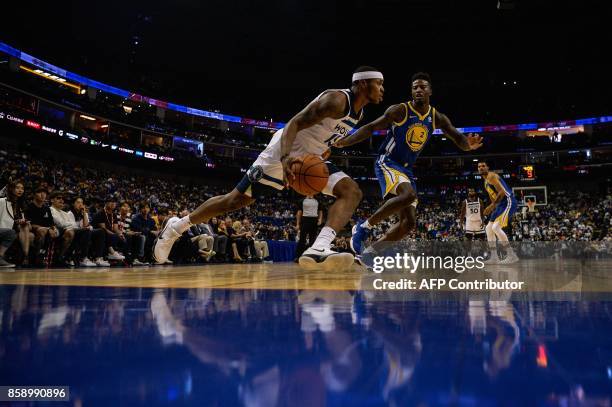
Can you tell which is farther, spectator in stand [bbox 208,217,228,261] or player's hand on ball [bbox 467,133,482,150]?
spectator in stand [bbox 208,217,228,261]

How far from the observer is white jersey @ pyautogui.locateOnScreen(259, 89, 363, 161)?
9.85 ft

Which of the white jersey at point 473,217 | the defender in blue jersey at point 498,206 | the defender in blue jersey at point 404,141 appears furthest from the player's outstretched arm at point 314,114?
the white jersey at point 473,217

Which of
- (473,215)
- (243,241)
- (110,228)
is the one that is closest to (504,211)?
(473,215)

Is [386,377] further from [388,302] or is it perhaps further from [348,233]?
[348,233]

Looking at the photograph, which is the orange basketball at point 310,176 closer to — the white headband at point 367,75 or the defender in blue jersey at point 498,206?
the white headband at point 367,75

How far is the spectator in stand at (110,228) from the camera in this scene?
6.67m

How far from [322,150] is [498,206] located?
516 cm

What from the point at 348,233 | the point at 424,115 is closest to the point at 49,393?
the point at 424,115

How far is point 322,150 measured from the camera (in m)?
3.21

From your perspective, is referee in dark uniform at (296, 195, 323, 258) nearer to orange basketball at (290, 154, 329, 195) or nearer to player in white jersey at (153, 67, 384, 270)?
player in white jersey at (153, 67, 384, 270)

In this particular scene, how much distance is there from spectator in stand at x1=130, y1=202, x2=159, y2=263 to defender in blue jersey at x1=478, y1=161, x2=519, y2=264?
5.87m

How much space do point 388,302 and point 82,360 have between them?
1.29 m

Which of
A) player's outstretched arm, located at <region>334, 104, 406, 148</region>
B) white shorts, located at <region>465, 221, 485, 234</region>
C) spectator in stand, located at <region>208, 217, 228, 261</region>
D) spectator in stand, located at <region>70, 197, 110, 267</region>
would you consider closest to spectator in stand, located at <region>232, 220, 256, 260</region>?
spectator in stand, located at <region>208, 217, 228, 261</region>

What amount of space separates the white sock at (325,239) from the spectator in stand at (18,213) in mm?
4824
